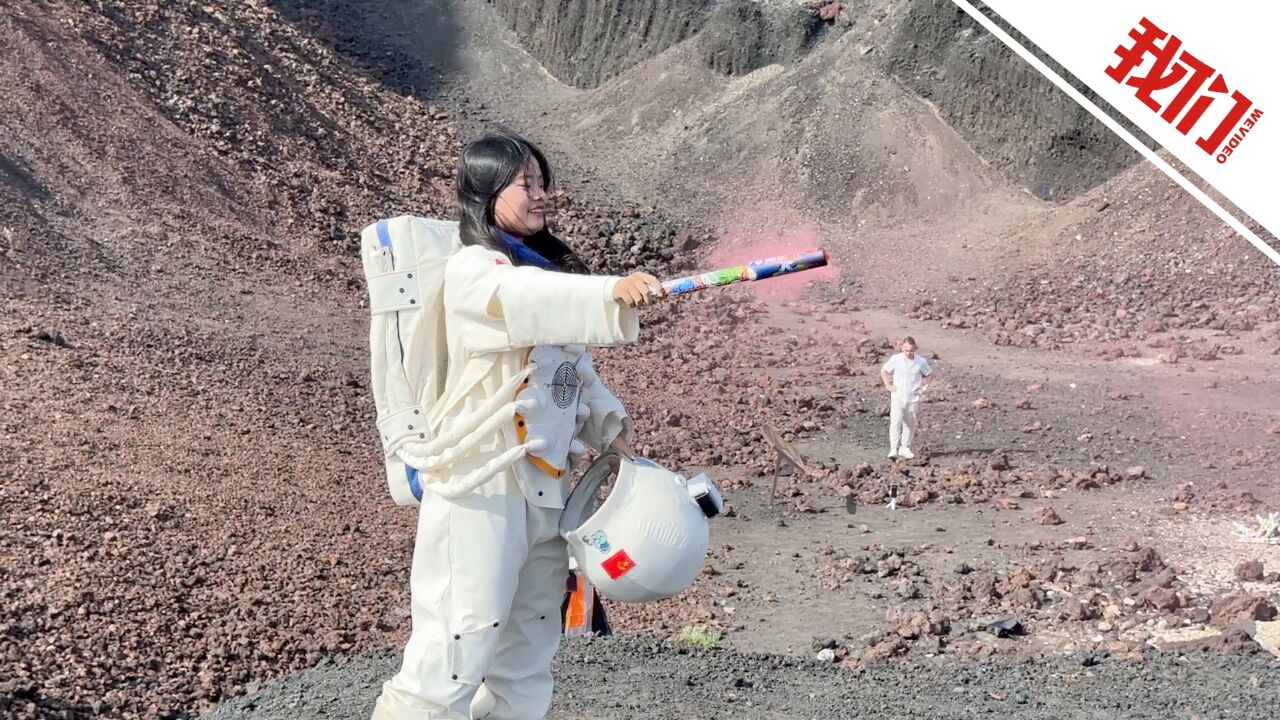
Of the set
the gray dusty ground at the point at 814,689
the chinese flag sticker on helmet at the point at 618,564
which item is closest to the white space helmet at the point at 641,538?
the chinese flag sticker on helmet at the point at 618,564

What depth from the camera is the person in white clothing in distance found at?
11555mm

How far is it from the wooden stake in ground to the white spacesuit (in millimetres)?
6549

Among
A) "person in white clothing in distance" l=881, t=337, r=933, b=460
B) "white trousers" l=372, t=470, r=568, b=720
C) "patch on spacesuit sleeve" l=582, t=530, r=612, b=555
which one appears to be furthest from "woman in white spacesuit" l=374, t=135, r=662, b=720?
"person in white clothing in distance" l=881, t=337, r=933, b=460

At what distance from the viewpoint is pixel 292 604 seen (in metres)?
7.16

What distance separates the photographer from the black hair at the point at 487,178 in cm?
376

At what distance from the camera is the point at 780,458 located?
10.8 m

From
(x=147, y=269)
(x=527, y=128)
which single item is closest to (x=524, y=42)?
(x=527, y=128)

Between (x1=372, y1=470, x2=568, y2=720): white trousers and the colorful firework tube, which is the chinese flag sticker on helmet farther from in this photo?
the colorful firework tube

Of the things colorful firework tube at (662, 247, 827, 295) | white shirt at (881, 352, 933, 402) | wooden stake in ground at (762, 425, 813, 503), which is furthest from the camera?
white shirt at (881, 352, 933, 402)

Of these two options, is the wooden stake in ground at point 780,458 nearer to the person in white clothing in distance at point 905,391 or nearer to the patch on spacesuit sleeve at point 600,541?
the person in white clothing in distance at point 905,391

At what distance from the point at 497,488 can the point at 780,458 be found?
23.6 feet

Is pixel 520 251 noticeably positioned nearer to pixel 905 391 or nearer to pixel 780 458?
pixel 780 458

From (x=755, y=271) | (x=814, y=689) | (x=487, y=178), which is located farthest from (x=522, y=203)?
(x=814, y=689)

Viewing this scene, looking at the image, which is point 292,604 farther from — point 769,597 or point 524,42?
point 524,42
